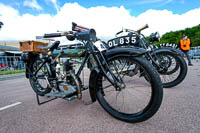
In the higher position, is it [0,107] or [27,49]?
[27,49]

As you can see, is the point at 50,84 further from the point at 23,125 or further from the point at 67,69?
the point at 23,125

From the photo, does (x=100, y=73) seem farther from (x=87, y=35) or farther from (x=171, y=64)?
(x=171, y=64)

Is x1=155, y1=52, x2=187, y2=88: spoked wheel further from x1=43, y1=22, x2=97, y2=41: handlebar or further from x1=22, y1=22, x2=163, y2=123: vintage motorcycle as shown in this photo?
x1=43, y1=22, x2=97, y2=41: handlebar

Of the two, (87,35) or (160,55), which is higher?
(87,35)

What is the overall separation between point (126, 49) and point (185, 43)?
642 cm

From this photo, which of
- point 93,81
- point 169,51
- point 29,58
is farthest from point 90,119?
point 169,51

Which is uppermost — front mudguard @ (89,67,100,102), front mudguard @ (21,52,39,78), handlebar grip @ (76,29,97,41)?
handlebar grip @ (76,29,97,41)

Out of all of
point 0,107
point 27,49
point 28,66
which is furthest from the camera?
point 28,66

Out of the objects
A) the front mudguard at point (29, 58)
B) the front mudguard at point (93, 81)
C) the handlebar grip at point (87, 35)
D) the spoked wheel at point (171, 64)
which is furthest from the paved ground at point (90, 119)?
the handlebar grip at point (87, 35)

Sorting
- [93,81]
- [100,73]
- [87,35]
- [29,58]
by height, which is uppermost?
[87,35]

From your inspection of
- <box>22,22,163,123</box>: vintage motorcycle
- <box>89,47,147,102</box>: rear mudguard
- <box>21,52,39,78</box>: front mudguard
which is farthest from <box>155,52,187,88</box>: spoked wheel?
<box>21,52,39,78</box>: front mudguard

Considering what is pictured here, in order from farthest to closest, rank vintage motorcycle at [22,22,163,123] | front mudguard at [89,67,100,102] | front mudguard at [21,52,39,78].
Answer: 1. front mudguard at [21,52,39,78]
2. front mudguard at [89,67,100,102]
3. vintage motorcycle at [22,22,163,123]

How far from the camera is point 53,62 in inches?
71.0

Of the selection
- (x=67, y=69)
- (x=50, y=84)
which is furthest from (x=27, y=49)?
(x=67, y=69)
